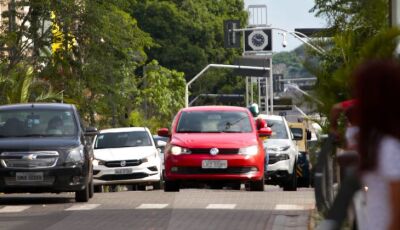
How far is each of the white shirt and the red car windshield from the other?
18.7 meters

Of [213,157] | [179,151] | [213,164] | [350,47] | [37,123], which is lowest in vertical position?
[213,164]

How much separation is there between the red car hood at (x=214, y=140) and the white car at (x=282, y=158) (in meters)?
6.47

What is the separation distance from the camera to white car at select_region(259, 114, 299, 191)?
102ft

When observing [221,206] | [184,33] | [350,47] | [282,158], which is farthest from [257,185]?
[184,33]

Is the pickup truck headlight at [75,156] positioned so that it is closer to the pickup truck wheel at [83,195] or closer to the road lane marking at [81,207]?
the pickup truck wheel at [83,195]

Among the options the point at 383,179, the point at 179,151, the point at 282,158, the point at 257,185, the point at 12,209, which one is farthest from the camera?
the point at 282,158

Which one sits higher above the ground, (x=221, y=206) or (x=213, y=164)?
(x=213, y=164)

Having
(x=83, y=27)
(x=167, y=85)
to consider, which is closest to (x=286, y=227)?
(x=83, y=27)

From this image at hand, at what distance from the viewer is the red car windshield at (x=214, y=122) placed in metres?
24.8

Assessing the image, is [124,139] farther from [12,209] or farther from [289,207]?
[289,207]

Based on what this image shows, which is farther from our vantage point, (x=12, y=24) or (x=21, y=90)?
(x=12, y=24)

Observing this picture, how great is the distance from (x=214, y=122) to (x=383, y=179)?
1908 centimetres

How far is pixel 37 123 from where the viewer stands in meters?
22.4

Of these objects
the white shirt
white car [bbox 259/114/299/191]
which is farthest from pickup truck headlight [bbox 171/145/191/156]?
the white shirt
